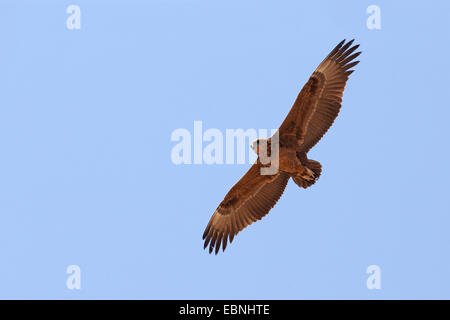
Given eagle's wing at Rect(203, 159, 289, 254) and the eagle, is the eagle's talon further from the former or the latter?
eagle's wing at Rect(203, 159, 289, 254)

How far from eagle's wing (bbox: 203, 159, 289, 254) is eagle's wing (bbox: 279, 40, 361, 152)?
3.96 ft

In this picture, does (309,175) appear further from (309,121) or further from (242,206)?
A: (242,206)

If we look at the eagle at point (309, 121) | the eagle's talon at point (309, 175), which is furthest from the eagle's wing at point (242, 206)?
the eagle's talon at point (309, 175)

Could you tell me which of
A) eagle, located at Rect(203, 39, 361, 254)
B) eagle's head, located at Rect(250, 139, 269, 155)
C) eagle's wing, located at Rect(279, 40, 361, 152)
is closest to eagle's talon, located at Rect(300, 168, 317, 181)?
eagle, located at Rect(203, 39, 361, 254)

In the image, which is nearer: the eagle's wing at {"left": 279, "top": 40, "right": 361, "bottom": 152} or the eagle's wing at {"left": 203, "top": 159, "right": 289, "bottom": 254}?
the eagle's wing at {"left": 279, "top": 40, "right": 361, "bottom": 152}

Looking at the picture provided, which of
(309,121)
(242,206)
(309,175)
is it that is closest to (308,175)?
(309,175)

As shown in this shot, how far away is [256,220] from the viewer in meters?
13.0

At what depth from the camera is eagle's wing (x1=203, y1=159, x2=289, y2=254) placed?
12992mm

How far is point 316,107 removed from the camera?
1209cm

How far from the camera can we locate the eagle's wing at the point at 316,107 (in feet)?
39.5
